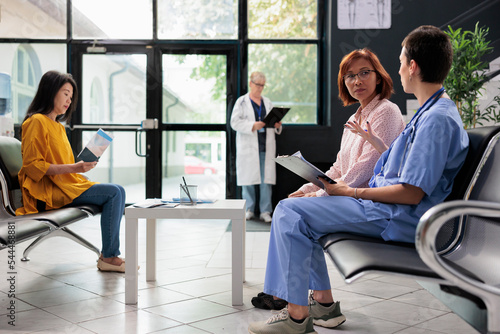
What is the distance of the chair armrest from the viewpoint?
45.7 inches

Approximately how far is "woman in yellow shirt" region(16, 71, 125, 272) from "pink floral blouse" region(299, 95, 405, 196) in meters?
1.32

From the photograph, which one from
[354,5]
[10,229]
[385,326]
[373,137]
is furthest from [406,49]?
[354,5]

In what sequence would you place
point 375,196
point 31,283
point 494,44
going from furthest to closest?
point 494,44
point 31,283
point 375,196

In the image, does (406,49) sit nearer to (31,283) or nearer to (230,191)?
(31,283)

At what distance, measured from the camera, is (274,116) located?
5160mm

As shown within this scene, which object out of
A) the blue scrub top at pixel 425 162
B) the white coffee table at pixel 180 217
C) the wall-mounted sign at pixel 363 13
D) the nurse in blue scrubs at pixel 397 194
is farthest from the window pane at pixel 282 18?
the blue scrub top at pixel 425 162

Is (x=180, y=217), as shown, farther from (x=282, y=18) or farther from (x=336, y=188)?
(x=282, y=18)

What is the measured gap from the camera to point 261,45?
19.3 ft

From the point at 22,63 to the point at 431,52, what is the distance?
18.2ft

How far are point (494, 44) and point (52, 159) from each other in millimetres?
4732

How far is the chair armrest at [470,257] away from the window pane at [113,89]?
5008 mm

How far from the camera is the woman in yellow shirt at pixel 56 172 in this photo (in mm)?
2824

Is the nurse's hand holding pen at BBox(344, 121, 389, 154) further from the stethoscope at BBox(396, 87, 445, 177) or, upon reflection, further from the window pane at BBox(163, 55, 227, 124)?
the window pane at BBox(163, 55, 227, 124)

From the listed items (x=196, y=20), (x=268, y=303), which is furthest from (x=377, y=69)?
(x=196, y=20)
